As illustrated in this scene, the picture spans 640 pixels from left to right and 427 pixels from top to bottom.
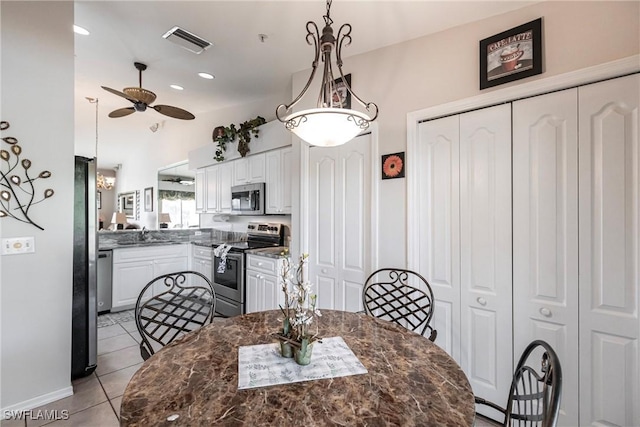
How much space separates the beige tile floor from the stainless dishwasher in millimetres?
855

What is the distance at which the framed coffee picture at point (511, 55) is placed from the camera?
1.84 meters

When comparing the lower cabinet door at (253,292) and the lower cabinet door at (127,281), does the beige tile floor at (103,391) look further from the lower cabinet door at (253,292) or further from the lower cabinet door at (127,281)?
the lower cabinet door at (253,292)

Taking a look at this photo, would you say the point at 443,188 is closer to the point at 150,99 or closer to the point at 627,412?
the point at 627,412

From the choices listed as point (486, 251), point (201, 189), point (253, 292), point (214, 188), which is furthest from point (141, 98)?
point (486, 251)

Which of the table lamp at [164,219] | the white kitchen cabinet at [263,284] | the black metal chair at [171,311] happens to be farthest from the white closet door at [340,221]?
the table lamp at [164,219]

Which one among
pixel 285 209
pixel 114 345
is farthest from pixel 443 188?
pixel 114 345

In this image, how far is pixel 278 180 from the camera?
3.54 metres

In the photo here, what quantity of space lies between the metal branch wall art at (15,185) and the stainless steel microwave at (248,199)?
2094 millimetres

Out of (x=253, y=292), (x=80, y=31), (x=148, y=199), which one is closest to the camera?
(x=80, y=31)

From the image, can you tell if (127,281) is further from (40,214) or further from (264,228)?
(40,214)

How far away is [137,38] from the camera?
2.57 meters

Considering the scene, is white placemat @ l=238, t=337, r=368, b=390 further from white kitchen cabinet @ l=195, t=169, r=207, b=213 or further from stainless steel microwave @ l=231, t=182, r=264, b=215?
white kitchen cabinet @ l=195, t=169, r=207, b=213

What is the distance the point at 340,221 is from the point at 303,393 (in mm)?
1850

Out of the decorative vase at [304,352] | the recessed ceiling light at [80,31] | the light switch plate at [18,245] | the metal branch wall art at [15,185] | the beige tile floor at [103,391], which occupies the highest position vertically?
the recessed ceiling light at [80,31]
